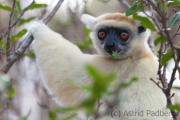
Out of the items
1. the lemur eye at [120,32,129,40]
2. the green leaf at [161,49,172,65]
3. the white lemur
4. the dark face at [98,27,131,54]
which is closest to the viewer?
the green leaf at [161,49,172,65]

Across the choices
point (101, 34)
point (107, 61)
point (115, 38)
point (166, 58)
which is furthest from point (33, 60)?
point (166, 58)

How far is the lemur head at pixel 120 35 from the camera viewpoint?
3.72 meters

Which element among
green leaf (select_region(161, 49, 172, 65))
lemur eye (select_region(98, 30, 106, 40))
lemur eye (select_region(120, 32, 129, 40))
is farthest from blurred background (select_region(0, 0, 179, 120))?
green leaf (select_region(161, 49, 172, 65))

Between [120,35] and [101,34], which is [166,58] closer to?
[120,35]

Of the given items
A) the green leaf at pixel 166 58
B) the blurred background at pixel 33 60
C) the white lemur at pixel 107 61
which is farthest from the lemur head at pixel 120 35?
the blurred background at pixel 33 60

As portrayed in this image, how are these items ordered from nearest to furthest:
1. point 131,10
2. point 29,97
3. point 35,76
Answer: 1. point 131,10
2. point 35,76
3. point 29,97

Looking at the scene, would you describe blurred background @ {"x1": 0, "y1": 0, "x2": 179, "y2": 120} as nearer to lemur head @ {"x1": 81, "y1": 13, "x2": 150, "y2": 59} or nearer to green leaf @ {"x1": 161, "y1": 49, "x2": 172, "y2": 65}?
lemur head @ {"x1": 81, "y1": 13, "x2": 150, "y2": 59}

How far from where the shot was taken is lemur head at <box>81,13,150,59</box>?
3725 mm

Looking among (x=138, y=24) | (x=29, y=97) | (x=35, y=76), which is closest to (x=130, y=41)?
(x=138, y=24)

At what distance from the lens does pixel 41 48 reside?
3713 millimetres

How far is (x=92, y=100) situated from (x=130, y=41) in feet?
8.39

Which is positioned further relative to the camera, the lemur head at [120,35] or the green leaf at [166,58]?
the lemur head at [120,35]

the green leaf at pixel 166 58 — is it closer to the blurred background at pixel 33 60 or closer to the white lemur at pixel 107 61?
the white lemur at pixel 107 61

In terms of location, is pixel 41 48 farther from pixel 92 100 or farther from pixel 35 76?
pixel 35 76
